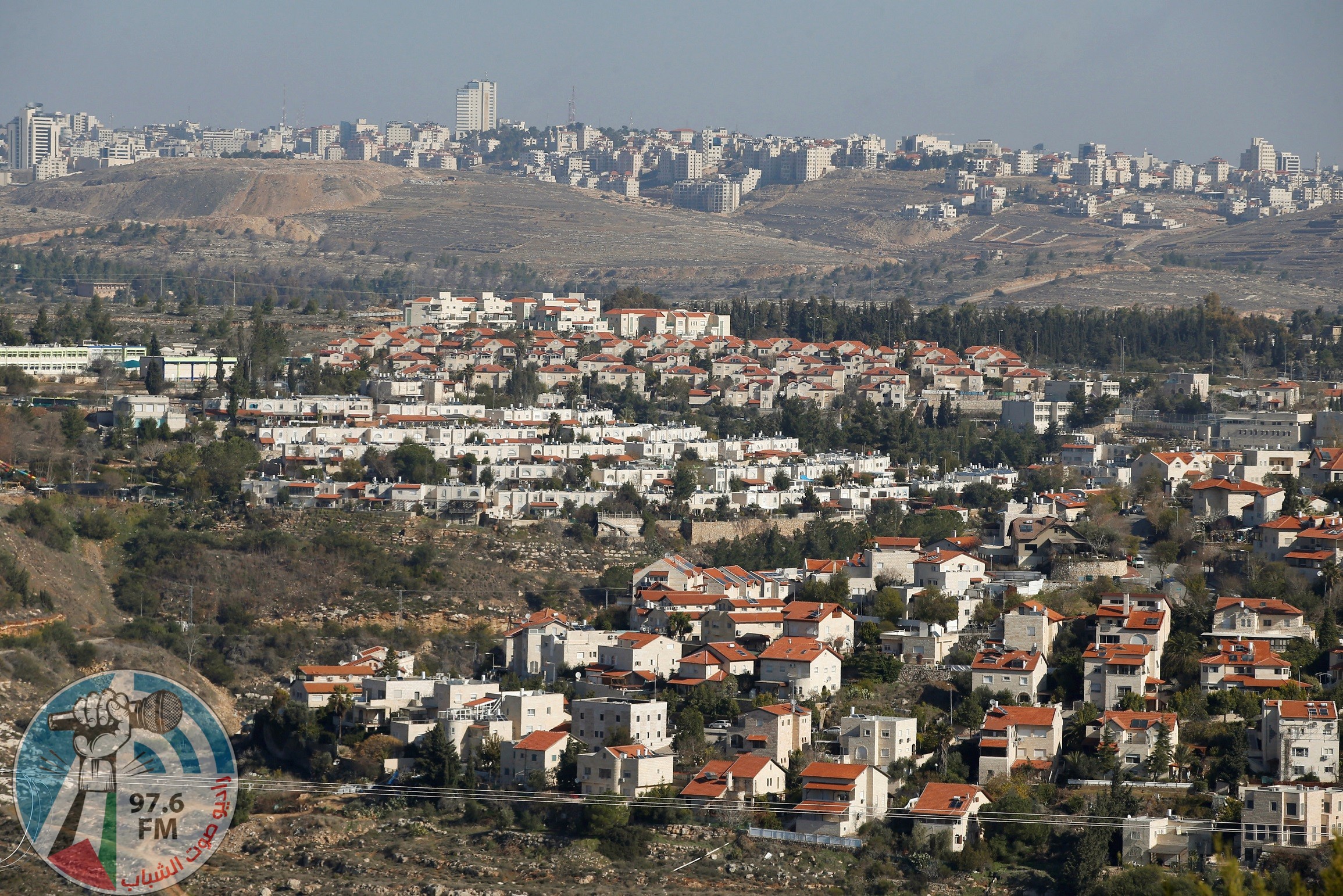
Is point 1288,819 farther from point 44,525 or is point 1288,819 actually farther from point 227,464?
point 227,464

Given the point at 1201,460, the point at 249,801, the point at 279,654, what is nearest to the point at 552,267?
the point at 1201,460

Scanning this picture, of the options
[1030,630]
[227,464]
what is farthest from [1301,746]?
[227,464]

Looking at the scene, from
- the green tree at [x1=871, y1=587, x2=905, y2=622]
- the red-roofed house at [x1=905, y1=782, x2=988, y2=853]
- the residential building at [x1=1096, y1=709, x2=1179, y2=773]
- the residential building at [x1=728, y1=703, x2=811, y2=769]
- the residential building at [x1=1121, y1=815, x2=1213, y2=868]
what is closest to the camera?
the residential building at [x1=1121, y1=815, x2=1213, y2=868]

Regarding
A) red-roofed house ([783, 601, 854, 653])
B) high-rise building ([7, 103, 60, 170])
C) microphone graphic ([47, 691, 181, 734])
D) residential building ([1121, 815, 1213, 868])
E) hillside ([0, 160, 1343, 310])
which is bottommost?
residential building ([1121, 815, 1213, 868])

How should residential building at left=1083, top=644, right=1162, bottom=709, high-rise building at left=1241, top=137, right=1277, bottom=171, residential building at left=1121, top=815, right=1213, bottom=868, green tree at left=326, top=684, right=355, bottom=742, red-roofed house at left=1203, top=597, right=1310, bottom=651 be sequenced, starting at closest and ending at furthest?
residential building at left=1121, top=815, right=1213, bottom=868, residential building at left=1083, top=644, right=1162, bottom=709, green tree at left=326, top=684, right=355, bottom=742, red-roofed house at left=1203, top=597, right=1310, bottom=651, high-rise building at left=1241, top=137, right=1277, bottom=171

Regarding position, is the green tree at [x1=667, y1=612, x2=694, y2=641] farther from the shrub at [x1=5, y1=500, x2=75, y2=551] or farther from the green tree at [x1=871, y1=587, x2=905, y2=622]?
the shrub at [x1=5, y1=500, x2=75, y2=551]

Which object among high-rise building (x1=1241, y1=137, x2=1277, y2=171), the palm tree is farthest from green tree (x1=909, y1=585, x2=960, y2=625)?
high-rise building (x1=1241, y1=137, x2=1277, y2=171)
